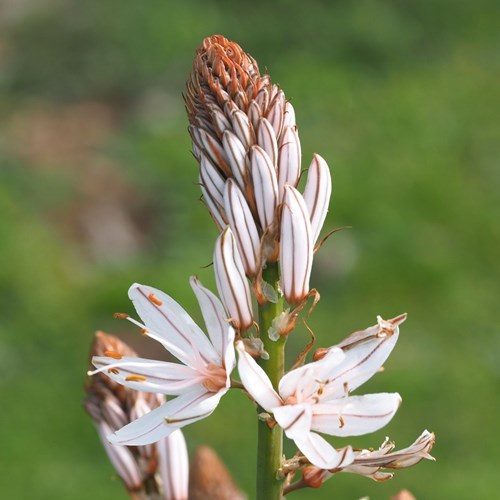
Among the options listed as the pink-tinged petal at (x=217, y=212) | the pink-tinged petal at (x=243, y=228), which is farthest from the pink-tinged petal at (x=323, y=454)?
the pink-tinged petal at (x=217, y=212)

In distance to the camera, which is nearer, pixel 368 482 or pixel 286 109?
pixel 286 109

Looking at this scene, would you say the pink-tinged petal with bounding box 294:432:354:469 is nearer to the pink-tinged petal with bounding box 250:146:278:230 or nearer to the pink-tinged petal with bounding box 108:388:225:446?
the pink-tinged petal with bounding box 108:388:225:446

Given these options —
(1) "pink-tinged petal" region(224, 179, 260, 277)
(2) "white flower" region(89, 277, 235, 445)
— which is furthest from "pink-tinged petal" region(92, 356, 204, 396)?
(1) "pink-tinged petal" region(224, 179, 260, 277)

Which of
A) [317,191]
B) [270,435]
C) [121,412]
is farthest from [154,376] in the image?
[317,191]

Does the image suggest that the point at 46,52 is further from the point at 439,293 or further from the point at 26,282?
the point at 439,293

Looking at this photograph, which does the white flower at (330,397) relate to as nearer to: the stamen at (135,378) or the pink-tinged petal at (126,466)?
the stamen at (135,378)

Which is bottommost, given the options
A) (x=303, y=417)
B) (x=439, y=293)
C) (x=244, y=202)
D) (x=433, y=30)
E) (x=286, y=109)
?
(x=303, y=417)

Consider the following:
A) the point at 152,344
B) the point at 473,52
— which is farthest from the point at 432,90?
the point at 152,344

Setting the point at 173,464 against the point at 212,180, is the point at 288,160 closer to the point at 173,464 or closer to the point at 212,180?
the point at 212,180
